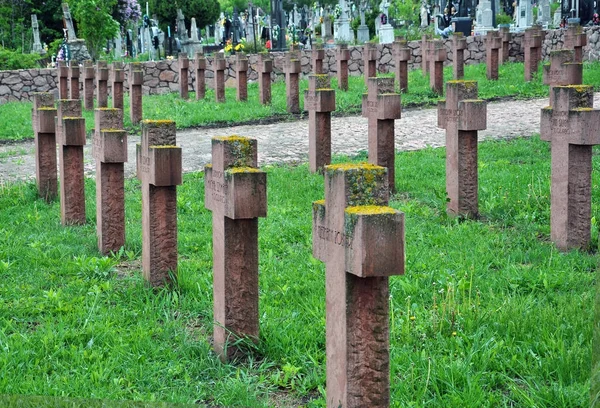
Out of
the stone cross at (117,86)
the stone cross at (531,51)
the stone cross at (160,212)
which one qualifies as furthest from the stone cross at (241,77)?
the stone cross at (160,212)

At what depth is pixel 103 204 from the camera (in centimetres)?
804

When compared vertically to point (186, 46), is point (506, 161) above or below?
below

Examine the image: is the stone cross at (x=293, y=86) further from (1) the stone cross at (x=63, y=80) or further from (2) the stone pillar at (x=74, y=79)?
(1) the stone cross at (x=63, y=80)

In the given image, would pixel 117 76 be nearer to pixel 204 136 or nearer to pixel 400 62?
pixel 204 136

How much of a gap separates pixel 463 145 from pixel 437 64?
37.4 feet

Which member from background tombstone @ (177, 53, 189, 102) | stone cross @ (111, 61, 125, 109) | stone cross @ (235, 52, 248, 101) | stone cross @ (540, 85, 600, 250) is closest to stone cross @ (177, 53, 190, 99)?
background tombstone @ (177, 53, 189, 102)

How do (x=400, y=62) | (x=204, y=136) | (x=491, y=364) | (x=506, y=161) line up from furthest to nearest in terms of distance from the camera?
(x=400, y=62) < (x=204, y=136) < (x=506, y=161) < (x=491, y=364)

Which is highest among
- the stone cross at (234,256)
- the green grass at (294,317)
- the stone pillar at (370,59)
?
the stone pillar at (370,59)

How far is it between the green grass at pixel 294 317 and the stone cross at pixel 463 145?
0.68 ft

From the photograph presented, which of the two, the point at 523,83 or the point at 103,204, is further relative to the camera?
the point at 523,83

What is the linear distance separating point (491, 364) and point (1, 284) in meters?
3.57

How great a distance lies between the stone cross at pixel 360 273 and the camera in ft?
12.4

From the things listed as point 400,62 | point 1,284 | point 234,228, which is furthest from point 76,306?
point 400,62

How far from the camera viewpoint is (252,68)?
77.0ft
